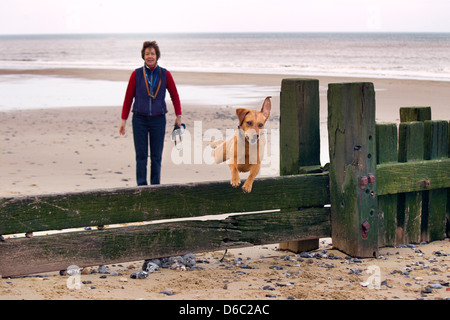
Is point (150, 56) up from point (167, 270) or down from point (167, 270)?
up

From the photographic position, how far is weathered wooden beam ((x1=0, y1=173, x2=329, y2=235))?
4.89 metres

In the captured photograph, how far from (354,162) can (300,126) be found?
2.16ft

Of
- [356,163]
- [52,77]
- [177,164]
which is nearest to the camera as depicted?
[356,163]

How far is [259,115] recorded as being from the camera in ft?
13.4

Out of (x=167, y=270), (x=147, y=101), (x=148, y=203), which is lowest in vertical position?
(x=167, y=270)

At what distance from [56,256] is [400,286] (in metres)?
2.97

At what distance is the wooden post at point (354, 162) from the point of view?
18.9 feet

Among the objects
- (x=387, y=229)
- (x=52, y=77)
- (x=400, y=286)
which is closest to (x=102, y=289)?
(x=400, y=286)

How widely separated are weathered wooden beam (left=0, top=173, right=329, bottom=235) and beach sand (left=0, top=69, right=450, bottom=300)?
1.84 feet

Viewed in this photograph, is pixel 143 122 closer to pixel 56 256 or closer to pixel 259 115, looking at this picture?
pixel 56 256

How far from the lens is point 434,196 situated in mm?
6457

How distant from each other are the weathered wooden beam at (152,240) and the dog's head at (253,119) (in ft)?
5.25

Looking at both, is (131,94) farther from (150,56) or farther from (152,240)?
(152,240)

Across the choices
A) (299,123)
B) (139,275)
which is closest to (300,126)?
(299,123)
